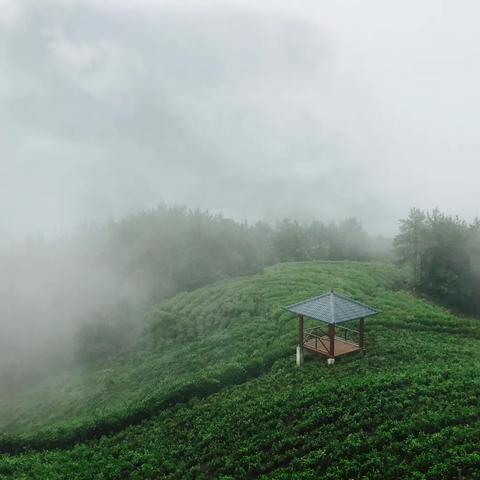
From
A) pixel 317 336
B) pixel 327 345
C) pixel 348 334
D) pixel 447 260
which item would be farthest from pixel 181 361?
pixel 447 260

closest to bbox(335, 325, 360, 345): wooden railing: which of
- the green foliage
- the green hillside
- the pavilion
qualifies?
the pavilion

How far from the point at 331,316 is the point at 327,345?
396cm

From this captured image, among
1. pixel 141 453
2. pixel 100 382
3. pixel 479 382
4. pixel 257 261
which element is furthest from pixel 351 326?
pixel 257 261

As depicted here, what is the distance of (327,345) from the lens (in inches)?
1406

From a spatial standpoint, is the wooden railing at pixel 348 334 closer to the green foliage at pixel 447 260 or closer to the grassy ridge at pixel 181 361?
the grassy ridge at pixel 181 361

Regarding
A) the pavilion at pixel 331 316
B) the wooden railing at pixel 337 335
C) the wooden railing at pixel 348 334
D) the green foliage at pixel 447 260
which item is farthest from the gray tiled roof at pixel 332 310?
the green foliage at pixel 447 260

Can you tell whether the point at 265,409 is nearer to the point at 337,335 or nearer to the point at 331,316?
the point at 331,316

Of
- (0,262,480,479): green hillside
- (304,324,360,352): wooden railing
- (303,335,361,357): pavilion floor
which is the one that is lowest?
(0,262,480,479): green hillside

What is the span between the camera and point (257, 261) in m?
84.1

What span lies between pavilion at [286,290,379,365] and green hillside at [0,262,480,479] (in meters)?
1.01

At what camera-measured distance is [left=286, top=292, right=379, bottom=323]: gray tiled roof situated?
3262cm

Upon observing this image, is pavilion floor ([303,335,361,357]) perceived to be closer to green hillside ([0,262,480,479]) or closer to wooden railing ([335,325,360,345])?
green hillside ([0,262,480,479])

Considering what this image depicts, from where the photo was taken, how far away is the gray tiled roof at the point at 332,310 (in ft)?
107

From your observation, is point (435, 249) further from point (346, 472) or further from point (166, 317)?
point (346, 472)
